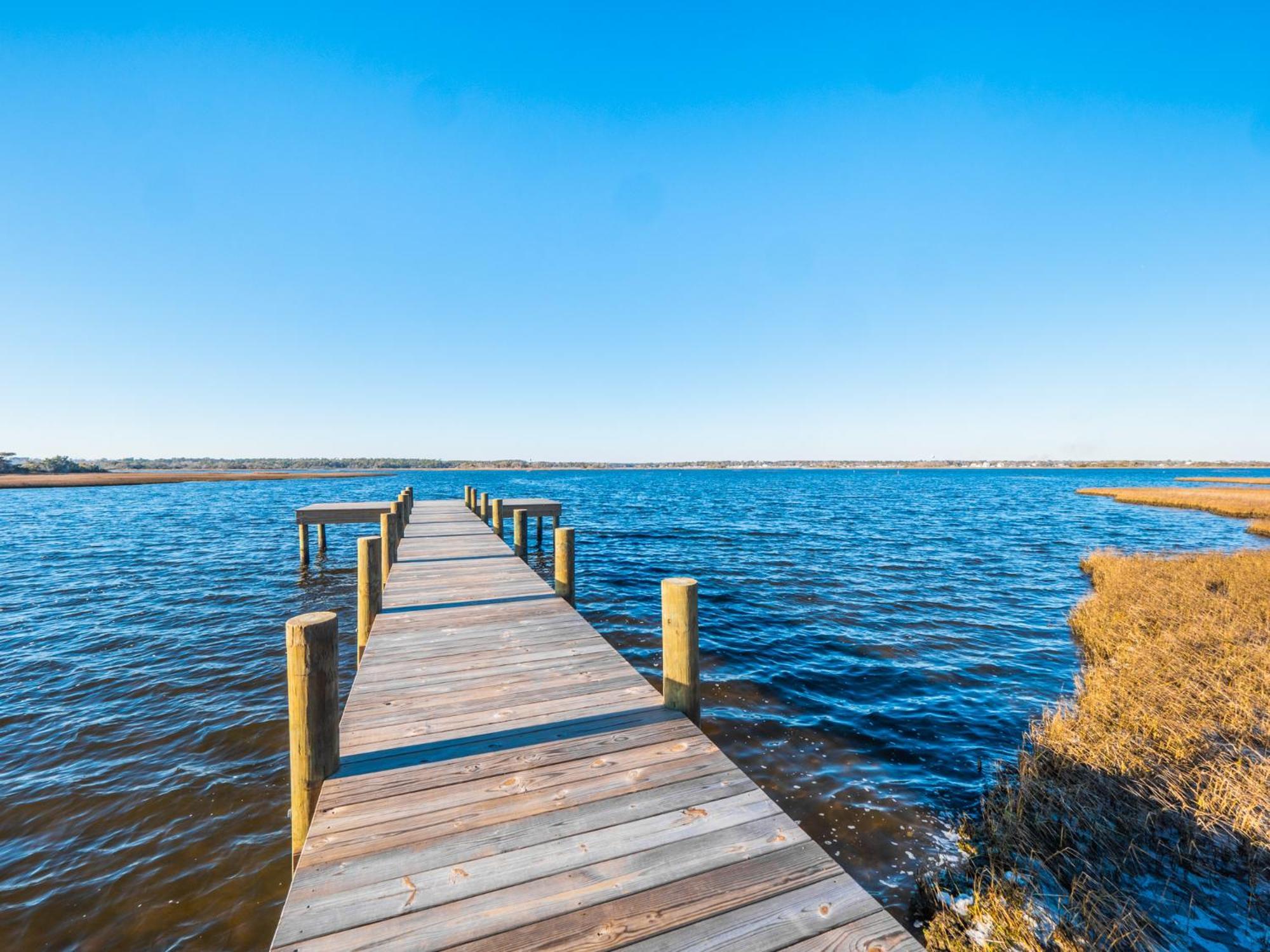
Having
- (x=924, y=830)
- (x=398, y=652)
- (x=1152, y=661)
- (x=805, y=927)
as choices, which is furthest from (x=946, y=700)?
(x=398, y=652)

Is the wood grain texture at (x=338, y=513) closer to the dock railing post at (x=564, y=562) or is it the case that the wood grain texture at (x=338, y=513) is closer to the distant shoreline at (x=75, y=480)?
the dock railing post at (x=564, y=562)

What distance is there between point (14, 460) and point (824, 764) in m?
122

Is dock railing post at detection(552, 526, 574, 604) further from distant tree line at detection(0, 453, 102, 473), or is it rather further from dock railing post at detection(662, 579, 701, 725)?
distant tree line at detection(0, 453, 102, 473)

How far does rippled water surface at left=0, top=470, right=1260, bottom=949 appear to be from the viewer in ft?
14.2

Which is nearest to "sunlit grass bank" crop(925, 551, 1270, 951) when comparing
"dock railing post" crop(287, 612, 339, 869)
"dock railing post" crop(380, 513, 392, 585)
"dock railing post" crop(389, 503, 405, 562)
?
"dock railing post" crop(287, 612, 339, 869)

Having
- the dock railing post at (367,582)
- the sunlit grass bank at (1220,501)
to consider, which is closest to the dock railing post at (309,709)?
the dock railing post at (367,582)

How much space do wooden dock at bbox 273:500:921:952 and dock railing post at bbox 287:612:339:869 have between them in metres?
0.15

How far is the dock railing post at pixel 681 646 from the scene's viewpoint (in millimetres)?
4418

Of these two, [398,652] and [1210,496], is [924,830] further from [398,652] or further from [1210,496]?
[1210,496]

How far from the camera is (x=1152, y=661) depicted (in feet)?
23.5

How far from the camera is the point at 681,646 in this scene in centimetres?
446

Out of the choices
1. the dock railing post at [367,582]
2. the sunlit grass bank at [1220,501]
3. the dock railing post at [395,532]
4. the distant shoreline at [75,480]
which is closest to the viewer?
the dock railing post at [367,582]

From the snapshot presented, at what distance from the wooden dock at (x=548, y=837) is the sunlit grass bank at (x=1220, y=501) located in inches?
1331

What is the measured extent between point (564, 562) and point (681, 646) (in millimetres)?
4682
